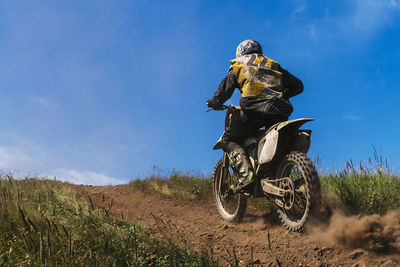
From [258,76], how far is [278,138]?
3.76 feet

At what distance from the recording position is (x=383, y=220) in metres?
4.12

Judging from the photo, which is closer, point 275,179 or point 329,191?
point 275,179

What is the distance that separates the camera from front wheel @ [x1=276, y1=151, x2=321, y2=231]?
4.34 metres

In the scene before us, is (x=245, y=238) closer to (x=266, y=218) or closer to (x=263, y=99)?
(x=266, y=218)

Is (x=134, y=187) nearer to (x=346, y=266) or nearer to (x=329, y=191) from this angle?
(x=329, y=191)

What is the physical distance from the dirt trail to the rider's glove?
2.15m

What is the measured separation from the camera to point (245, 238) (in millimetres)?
5211

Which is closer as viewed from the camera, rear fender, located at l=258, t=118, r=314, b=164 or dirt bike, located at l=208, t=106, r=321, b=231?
dirt bike, located at l=208, t=106, r=321, b=231

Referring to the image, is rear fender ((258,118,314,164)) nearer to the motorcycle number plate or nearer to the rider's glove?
the motorcycle number plate

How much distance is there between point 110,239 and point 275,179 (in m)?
2.56

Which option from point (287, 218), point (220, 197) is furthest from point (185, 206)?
point (287, 218)

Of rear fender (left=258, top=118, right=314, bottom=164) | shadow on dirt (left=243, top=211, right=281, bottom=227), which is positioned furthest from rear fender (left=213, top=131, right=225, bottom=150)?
shadow on dirt (left=243, top=211, right=281, bottom=227)

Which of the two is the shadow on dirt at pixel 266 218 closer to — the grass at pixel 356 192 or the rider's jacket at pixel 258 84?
the grass at pixel 356 192

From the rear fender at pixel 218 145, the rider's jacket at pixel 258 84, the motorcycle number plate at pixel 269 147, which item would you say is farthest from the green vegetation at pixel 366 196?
the rear fender at pixel 218 145
